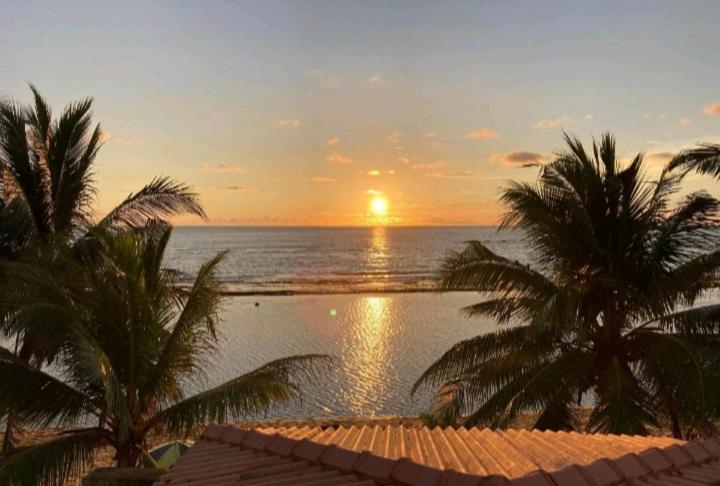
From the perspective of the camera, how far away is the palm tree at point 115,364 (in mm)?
7668

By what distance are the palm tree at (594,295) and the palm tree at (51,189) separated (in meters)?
5.99

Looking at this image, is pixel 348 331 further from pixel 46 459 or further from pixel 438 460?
pixel 438 460

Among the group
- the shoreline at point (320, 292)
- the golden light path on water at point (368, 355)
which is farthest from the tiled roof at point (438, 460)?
the shoreline at point (320, 292)

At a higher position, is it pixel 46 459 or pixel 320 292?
pixel 46 459

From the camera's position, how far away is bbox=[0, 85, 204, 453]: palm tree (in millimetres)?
10648

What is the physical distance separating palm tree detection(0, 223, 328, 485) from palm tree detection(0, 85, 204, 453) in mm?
1796

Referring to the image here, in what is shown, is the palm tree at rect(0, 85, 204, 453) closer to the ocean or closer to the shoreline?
the ocean

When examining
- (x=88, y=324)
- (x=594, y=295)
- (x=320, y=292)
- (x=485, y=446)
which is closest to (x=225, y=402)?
(x=88, y=324)

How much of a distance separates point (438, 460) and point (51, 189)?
30.9 ft

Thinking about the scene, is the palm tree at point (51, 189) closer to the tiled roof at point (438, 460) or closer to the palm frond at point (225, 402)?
the palm frond at point (225, 402)

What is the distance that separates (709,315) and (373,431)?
238 inches

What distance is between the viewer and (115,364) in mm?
8547

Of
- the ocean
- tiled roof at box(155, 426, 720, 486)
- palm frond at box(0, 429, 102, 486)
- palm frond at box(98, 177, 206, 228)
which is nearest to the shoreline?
the ocean

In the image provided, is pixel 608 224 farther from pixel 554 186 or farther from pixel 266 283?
pixel 266 283
